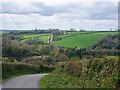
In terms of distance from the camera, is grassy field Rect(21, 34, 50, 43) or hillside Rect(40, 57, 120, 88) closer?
hillside Rect(40, 57, 120, 88)

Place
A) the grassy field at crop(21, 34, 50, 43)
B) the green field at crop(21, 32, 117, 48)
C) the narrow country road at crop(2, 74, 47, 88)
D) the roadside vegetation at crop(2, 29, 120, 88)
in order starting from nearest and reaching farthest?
the roadside vegetation at crop(2, 29, 120, 88) → the narrow country road at crop(2, 74, 47, 88) → the green field at crop(21, 32, 117, 48) → the grassy field at crop(21, 34, 50, 43)

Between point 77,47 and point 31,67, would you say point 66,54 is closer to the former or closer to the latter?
point 77,47

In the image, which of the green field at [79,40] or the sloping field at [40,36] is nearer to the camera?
the green field at [79,40]

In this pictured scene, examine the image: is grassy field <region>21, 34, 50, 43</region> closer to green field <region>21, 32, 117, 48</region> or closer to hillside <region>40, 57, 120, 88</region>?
green field <region>21, 32, 117, 48</region>

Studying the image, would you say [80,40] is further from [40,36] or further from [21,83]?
[21,83]

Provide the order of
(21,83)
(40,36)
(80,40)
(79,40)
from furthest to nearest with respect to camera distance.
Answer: (40,36)
(79,40)
(80,40)
(21,83)

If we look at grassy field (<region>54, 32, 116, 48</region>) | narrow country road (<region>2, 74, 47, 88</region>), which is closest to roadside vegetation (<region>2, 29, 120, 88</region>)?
grassy field (<region>54, 32, 116, 48</region>)

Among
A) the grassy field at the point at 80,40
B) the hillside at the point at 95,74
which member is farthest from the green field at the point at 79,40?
the hillside at the point at 95,74

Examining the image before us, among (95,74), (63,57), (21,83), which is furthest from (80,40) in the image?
(95,74)

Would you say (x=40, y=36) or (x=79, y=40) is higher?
(x=40, y=36)

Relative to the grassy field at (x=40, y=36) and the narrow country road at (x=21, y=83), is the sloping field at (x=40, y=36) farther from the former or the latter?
the narrow country road at (x=21, y=83)

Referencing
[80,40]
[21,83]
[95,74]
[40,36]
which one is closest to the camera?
[95,74]

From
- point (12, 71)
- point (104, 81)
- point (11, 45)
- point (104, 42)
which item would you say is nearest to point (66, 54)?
point (104, 42)

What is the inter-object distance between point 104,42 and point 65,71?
40769 mm
